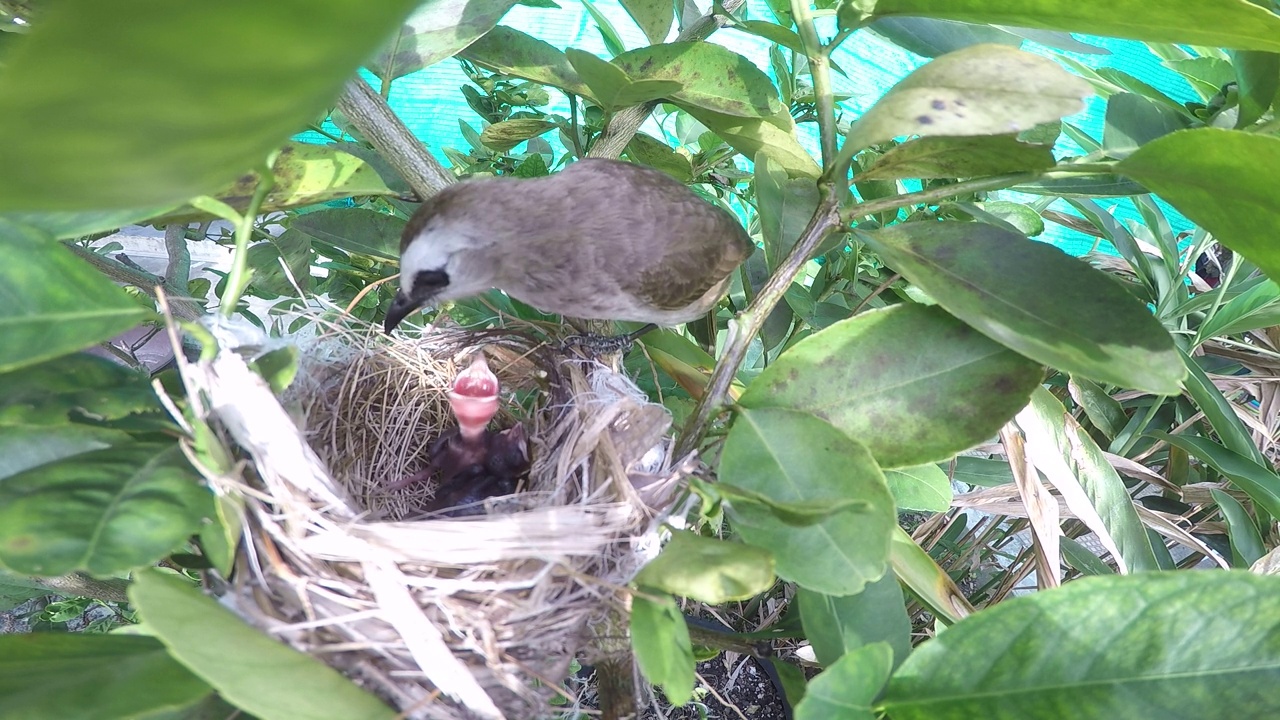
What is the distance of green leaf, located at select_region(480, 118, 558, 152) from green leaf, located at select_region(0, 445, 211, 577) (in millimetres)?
662

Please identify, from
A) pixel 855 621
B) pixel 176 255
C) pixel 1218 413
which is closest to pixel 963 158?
pixel 855 621

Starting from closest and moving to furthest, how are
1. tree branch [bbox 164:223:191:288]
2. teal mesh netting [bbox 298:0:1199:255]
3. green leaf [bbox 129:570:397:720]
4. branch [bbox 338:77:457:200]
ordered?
1. green leaf [bbox 129:570:397:720]
2. branch [bbox 338:77:457:200]
3. tree branch [bbox 164:223:191:288]
4. teal mesh netting [bbox 298:0:1199:255]

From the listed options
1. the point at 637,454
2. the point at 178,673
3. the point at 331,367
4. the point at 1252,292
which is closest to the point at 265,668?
the point at 178,673

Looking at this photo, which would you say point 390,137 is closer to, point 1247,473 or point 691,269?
point 691,269

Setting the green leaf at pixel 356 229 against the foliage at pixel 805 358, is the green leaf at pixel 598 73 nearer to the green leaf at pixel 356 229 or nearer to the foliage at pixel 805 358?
the foliage at pixel 805 358

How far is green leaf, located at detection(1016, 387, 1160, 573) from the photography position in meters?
0.84

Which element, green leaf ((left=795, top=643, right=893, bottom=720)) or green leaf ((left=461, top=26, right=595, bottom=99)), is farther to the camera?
green leaf ((left=461, top=26, right=595, bottom=99))

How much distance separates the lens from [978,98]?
0.46m

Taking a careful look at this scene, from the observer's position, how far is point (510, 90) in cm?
131

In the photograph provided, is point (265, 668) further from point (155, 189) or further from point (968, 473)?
point (968, 473)

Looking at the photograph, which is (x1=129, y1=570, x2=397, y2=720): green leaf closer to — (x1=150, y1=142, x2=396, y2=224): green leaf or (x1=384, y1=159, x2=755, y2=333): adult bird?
(x1=150, y1=142, x2=396, y2=224): green leaf

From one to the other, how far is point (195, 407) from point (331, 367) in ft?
1.98

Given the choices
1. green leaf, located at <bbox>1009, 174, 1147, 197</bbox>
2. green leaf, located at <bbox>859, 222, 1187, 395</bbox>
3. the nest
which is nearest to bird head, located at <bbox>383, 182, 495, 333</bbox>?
the nest

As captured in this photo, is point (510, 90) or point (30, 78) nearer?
point (30, 78)
